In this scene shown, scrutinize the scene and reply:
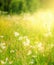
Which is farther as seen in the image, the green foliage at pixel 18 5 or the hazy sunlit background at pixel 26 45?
the green foliage at pixel 18 5

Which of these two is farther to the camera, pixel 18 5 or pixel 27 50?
pixel 18 5

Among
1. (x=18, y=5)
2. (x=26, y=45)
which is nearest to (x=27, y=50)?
(x=26, y=45)

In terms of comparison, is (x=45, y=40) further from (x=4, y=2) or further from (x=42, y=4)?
(x=42, y=4)

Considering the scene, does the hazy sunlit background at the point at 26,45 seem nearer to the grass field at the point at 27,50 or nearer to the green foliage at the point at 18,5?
the grass field at the point at 27,50

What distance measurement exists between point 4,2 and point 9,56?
6983mm

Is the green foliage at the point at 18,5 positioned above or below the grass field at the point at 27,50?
below

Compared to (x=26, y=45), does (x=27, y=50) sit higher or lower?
lower

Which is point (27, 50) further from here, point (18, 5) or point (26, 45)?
point (18, 5)

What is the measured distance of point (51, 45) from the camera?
466 cm

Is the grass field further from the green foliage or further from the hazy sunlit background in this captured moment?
the green foliage

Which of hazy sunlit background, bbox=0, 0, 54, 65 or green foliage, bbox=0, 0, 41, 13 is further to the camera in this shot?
green foliage, bbox=0, 0, 41, 13

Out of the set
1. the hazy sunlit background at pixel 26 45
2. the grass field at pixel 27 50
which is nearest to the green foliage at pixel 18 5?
the hazy sunlit background at pixel 26 45

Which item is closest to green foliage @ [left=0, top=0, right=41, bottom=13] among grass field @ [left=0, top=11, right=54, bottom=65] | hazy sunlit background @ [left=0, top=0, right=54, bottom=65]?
hazy sunlit background @ [left=0, top=0, right=54, bottom=65]

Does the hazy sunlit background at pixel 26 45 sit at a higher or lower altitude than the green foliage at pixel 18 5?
higher
